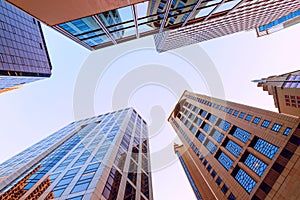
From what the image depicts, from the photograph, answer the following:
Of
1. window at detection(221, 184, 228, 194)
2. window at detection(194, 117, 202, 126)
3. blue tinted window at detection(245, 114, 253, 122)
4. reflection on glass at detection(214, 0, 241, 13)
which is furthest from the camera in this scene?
window at detection(194, 117, 202, 126)

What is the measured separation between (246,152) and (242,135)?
17.2 feet

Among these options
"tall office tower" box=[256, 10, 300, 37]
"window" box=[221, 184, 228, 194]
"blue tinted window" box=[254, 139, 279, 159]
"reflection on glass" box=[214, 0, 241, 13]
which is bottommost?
"window" box=[221, 184, 228, 194]

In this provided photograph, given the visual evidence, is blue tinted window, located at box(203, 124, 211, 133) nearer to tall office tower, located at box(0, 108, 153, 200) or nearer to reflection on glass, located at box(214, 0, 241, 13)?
tall office tower, located at box(0, 108, 153, 200)

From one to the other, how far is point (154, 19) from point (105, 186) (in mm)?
21792

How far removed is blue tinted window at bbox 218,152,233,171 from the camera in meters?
48.0

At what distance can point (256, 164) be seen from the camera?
40.5 meters

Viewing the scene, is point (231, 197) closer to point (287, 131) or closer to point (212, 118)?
point (287, 131)

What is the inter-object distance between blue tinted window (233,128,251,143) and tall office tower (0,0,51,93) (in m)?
48.5

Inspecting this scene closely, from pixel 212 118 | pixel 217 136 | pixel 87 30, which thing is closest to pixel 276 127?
pixel 217 136

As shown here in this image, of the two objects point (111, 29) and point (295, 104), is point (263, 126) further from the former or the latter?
point (111, 29)

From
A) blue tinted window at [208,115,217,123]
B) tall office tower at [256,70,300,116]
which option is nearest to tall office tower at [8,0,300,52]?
tall office tower at [256,70,300,116]

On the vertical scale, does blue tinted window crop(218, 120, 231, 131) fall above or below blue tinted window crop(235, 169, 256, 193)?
above

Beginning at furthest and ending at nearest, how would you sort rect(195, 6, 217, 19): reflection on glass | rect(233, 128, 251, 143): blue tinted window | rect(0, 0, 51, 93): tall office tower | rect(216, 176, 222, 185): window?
rect(216, 176, 222, 185): window, rect(233, 128, 251, 143): blue tinted window, rect(0, 0, 51, 93): tall office tower, rect(195, 6, 217, 19): reflection on glass

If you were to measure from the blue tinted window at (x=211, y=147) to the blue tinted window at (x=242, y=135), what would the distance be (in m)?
7.50
